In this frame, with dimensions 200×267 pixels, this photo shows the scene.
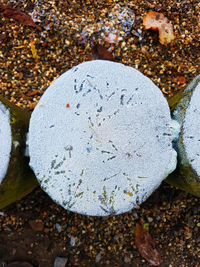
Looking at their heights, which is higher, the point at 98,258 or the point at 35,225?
the point at 35,225

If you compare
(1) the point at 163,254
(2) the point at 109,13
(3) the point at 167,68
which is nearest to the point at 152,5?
(2) the point at 109,13

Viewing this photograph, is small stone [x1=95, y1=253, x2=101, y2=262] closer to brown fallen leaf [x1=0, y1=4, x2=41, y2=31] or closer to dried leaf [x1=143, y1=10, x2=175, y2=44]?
dried leaf [x1=143, y1=10, x2=175, y2=44]

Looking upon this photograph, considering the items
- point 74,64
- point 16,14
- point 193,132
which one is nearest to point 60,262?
point 193,132

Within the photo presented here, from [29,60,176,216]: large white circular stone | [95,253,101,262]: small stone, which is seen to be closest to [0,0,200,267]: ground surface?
[95,253,101,262]: small stone

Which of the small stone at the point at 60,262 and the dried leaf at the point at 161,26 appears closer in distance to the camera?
the small stone at the point at 60,262

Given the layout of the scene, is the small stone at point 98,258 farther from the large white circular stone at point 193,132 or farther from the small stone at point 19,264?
the large white circular stone at point 193,132

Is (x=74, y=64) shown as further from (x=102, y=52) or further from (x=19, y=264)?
(x=19, y=264)

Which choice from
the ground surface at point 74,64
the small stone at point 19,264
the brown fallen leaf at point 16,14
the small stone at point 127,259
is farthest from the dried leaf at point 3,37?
the small stone at point 127,259
